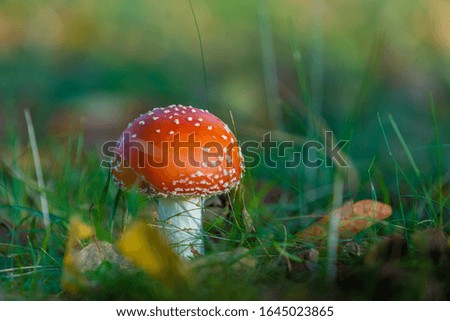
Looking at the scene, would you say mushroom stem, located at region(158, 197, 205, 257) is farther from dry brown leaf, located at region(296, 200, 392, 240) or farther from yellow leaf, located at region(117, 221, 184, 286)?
yellow leaf, located at region(117, 221, 184, 286)

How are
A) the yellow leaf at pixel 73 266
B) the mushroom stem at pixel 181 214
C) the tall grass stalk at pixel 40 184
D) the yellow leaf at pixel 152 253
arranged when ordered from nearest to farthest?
1. the yellow leaf at pixel 152 253
2. the yellow leaf at pixel 73 266
3. the tall grass stalk at pixel 40 184
4. the mushroom stem at pixel 181 214

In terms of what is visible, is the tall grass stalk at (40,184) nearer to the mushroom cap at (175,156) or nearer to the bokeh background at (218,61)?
the mushroom cap at (175,156)

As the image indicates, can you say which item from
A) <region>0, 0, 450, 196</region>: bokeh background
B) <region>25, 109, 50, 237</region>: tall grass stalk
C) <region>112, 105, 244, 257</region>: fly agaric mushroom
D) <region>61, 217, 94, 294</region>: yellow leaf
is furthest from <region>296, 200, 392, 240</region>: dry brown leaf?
<region>0, 0, 450, 196</region>: bokeh background

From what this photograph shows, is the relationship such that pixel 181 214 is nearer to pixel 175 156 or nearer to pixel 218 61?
pixel 175 156

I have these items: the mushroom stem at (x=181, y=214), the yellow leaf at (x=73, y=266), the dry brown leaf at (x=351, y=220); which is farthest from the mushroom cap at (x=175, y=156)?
the dry brown leaf at (x=351, y=220)

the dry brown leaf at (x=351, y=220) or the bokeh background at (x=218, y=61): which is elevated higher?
the bokeh background at (x=218, y=61)

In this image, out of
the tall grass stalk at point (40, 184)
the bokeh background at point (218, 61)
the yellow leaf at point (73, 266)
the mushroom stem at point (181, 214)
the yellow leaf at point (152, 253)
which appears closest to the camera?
the yellow leaf at point (152, 253)
